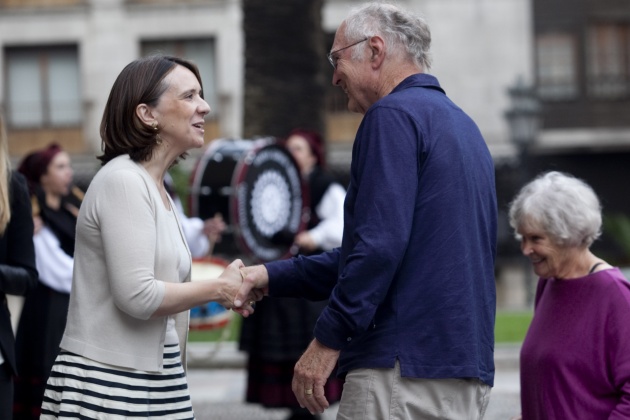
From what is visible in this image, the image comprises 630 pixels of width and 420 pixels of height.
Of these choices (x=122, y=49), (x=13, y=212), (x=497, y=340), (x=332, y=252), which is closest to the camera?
(x=332, y=252)

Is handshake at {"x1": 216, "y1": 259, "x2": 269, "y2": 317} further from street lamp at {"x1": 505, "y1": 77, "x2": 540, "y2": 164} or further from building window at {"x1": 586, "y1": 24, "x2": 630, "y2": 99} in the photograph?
building window at {"x1": 586, "y1": 24, "x2": 630, "y2": 99}

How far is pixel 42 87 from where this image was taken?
100ft

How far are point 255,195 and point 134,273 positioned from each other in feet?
17.9

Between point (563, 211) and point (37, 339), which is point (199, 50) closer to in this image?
point (37, 339)

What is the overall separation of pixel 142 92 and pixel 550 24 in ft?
87.7

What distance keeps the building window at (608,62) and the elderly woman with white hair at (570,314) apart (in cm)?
2628

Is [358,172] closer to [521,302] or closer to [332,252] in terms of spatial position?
[332,252]

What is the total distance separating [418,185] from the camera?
3500mm

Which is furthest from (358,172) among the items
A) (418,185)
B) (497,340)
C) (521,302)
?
(521,302)

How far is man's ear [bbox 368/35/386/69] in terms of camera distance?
3.67 metres

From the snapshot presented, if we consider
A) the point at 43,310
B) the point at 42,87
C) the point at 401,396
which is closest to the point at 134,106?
the point at 401,396

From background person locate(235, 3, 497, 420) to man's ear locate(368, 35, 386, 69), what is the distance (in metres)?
0.11

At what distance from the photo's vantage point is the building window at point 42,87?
1192 inches

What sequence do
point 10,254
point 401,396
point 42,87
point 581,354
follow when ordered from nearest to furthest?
point 401,396 → point 581,354 → point 10,254 → point 42,87
